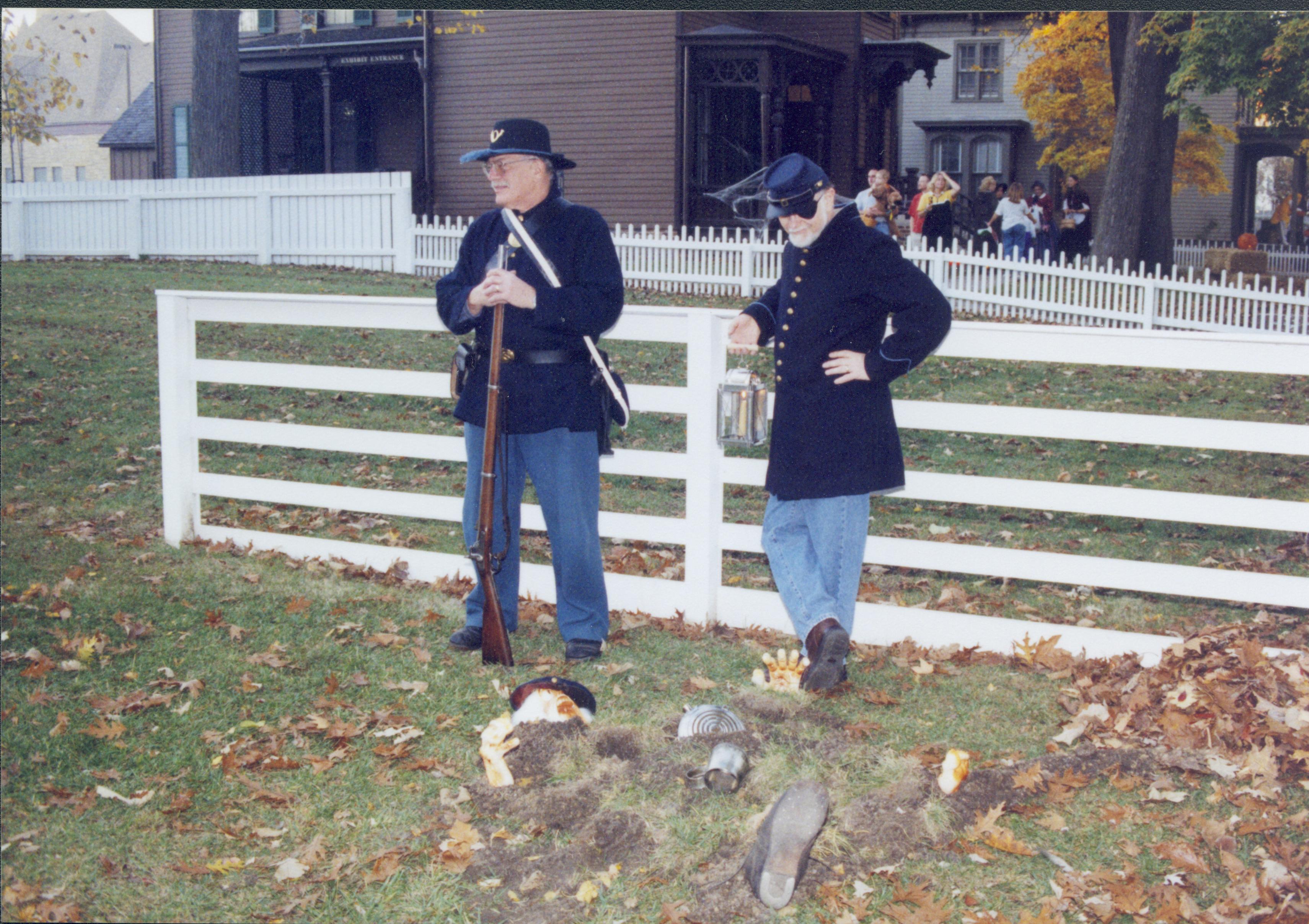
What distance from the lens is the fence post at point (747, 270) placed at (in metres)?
18.0

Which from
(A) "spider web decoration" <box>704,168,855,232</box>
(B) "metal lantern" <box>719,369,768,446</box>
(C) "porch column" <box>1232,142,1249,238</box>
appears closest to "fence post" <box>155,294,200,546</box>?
(B) "metal lantern" <box>719,369,768,446</box>

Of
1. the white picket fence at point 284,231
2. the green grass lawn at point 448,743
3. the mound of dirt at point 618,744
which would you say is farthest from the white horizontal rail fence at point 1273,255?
the mound of dirt at point 618,744

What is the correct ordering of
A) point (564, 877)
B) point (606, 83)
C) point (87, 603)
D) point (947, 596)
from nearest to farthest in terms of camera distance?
point (564, 877) → point (87, 603) → point (947, 596) → point (606, 83)

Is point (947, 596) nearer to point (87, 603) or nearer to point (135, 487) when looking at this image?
point (87, 603)

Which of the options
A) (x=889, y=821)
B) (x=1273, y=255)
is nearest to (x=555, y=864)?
(x=889, y=821)

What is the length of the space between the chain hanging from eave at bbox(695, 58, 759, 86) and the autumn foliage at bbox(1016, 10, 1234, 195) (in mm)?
9354

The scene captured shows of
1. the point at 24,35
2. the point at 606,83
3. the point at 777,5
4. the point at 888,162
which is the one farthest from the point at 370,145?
the point at 777,5

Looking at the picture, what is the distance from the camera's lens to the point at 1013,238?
2047cm

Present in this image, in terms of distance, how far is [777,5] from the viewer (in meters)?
3.79

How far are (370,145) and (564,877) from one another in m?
25.9

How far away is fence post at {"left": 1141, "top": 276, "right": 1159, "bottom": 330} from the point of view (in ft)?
53.6

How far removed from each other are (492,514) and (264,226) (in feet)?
56.9

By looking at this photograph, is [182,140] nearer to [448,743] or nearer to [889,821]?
[448,743]

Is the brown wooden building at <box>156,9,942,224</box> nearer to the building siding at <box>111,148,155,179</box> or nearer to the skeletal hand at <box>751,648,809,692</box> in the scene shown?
the building siding at <box>111,148,155,179</box>
